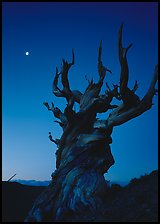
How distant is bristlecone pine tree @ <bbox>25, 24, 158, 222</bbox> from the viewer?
1174cm

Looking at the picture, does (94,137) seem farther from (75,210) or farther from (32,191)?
(32,191)

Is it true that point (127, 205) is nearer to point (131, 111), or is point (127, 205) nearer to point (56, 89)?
point (131, 111)

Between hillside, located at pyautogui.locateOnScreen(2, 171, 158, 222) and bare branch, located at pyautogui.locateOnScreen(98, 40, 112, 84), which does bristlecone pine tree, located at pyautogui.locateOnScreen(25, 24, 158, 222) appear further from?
hillside, located at pyautogui.locateOnScreen(2, 171, 158, 222)

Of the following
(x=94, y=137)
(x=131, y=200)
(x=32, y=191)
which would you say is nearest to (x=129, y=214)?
(x=131, y=200)

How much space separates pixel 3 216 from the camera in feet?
49.8

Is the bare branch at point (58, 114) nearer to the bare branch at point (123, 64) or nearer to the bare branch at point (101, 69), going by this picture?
the bare branch at point (101, 69)

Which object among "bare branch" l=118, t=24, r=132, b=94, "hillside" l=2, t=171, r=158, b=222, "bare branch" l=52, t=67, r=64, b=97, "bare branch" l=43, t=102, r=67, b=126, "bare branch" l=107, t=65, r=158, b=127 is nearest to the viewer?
"hillside" l=2, t=171, r=158, b=222

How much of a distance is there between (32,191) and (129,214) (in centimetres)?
1167

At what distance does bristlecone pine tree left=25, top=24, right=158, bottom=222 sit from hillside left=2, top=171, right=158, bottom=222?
1.67 ft

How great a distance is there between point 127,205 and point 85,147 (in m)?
3.63

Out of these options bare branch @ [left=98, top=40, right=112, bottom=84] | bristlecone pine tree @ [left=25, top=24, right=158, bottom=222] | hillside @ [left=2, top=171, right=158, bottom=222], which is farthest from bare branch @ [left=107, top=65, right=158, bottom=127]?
hillside @ [left=2, top=171, right=158, bottom=222]

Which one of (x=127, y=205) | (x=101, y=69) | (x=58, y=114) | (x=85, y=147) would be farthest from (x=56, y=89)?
(x=127, y=205)

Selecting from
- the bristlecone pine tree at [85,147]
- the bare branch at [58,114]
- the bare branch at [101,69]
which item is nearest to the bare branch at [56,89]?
the bristlecone pine tree at [85,147]

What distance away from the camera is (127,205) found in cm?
983
